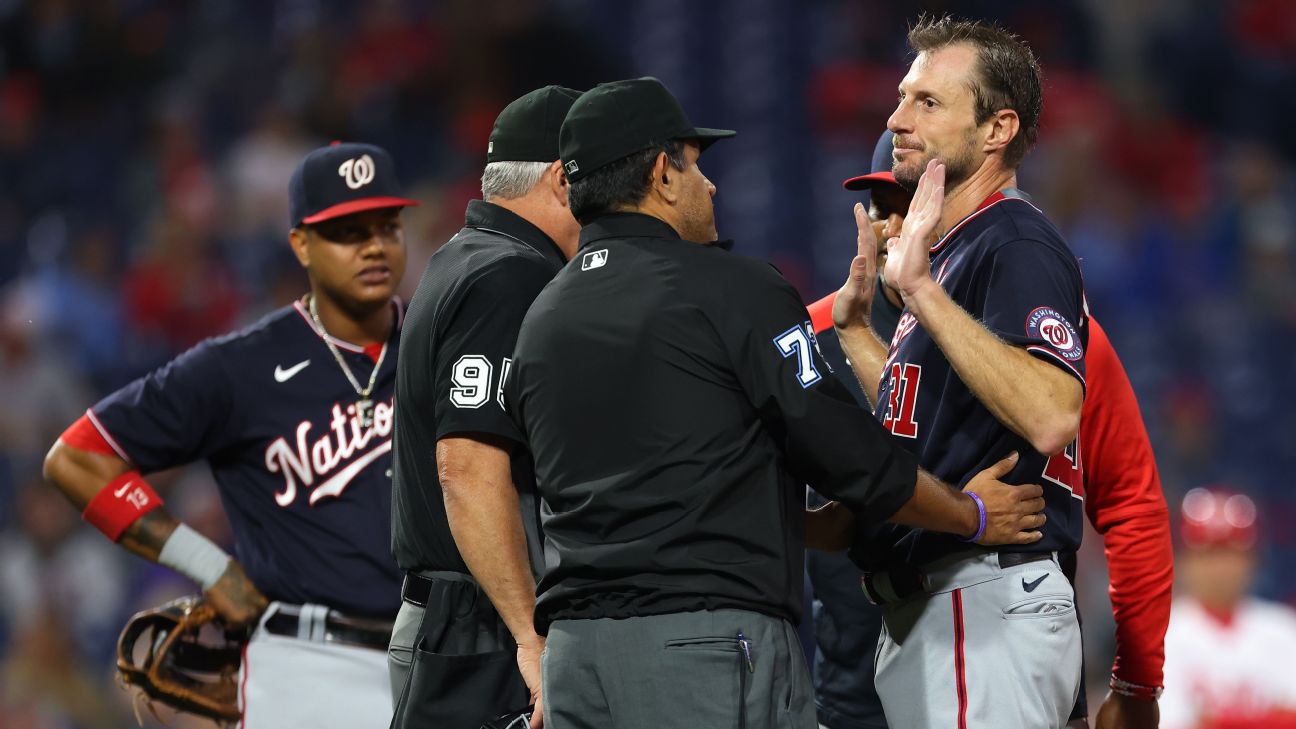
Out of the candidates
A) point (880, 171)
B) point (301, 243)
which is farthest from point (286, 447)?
point (880, 171)

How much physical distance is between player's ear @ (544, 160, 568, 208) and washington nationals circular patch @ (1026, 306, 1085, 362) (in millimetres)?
1124

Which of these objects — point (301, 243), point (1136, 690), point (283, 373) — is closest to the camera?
point (1136, 690)

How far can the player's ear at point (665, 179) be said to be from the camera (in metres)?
2.82

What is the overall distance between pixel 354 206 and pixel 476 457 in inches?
57.9

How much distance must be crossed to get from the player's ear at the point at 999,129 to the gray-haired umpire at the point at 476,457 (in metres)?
0.93

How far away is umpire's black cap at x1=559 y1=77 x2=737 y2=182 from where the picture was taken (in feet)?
9.18

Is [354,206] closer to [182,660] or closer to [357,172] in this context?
[357,172]

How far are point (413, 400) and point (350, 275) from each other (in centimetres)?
112

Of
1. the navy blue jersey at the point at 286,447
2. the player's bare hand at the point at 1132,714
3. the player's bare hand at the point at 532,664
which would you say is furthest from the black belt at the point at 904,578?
the navy blue jersey at the point at 286,447

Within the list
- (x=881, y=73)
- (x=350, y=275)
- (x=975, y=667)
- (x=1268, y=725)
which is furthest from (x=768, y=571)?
(x=881, y=73)

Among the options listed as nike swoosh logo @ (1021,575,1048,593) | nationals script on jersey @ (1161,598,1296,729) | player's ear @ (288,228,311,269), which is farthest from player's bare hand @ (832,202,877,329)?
nationals script on jersey @ (1161,598,1296,729)

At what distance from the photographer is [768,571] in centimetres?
267

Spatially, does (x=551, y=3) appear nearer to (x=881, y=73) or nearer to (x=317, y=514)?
(x=881, y=73)

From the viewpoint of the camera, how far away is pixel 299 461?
4117 mm
